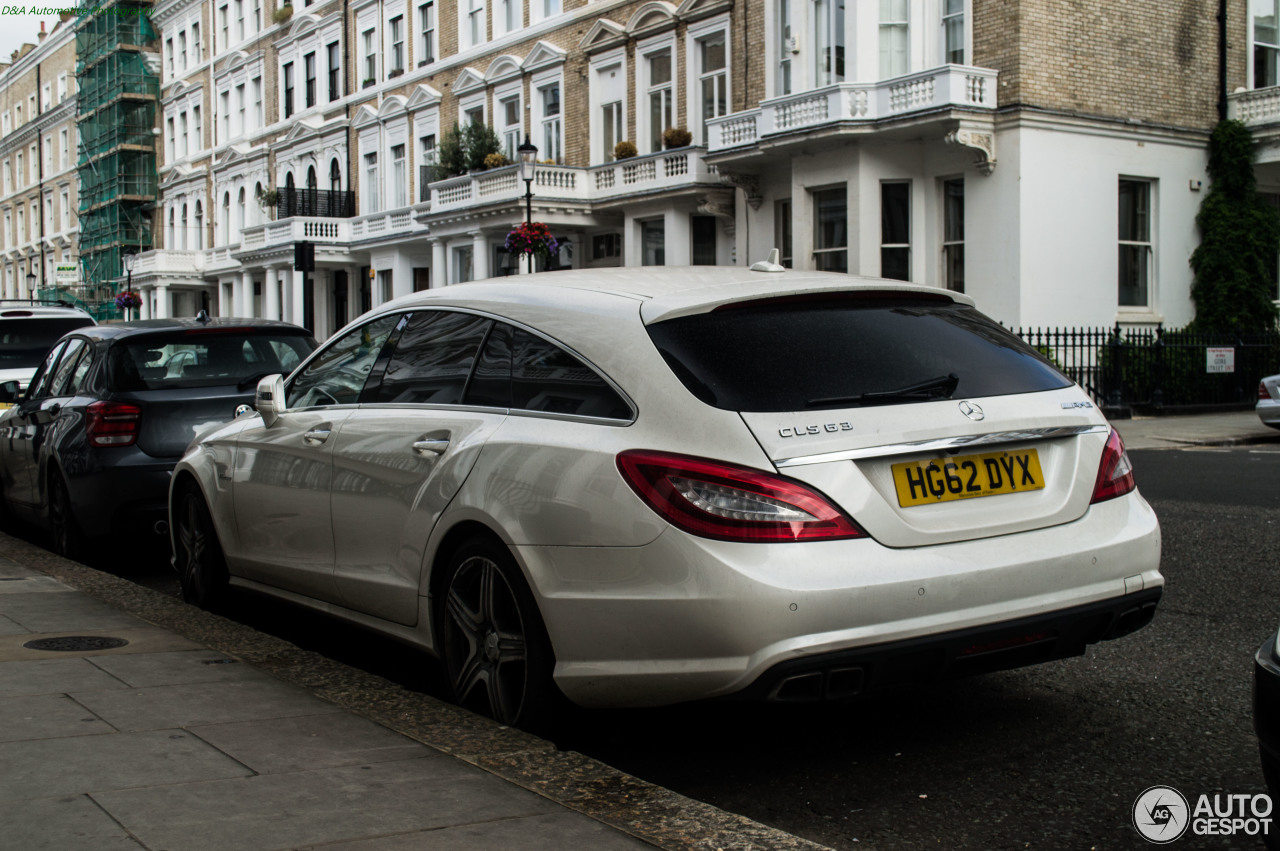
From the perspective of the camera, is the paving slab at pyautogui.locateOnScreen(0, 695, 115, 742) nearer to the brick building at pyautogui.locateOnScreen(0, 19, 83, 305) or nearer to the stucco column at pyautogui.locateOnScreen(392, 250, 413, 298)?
the stucco column at pyautogui.locateOnScreen(392, 250, 413, 298)

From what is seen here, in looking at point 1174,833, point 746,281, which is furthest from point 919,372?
point 1174,833

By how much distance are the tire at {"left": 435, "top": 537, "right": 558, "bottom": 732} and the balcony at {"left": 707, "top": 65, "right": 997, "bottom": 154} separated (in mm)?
19310

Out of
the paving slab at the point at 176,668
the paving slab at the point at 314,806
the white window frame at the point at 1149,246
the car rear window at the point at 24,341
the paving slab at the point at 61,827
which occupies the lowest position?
the paving slab at the point at 176,668

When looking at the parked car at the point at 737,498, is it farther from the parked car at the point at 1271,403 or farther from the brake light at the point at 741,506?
the parked car at the point at 1271,403

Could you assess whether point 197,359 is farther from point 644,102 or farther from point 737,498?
point 644,102

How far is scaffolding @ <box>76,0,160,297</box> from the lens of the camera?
6197 centimetres

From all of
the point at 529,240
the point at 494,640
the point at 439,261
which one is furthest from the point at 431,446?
the point at 439,261

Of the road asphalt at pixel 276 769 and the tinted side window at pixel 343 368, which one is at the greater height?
the tinted side window at pixel 343 368

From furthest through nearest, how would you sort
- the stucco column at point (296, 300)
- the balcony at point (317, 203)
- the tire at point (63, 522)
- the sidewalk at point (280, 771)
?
the stucco column at point (296, 300)
the balcony at point (317, 203)
the tire at point (63, 522)
the sidewalk at point (280, 771)

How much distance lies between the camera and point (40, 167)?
78.4 metres

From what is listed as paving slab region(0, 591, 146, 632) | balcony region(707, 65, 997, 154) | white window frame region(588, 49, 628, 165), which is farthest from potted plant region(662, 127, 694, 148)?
paving slab region(0, 591, 146, 632)

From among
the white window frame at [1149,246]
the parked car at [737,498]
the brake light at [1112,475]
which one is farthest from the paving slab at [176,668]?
the white window frame at [1149,246]

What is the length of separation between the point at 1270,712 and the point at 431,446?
110 inches

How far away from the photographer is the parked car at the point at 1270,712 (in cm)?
288
